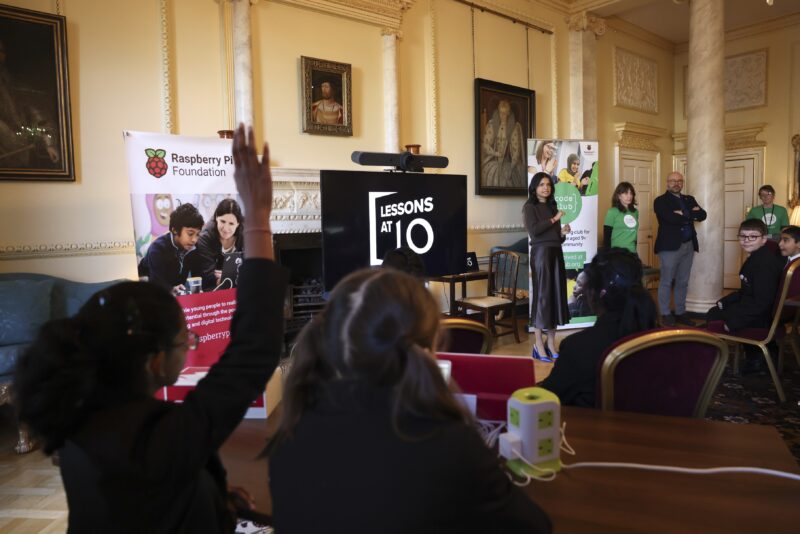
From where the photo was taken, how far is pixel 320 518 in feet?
2.50

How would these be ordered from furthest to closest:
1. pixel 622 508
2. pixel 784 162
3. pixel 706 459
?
1. pixel 784 162
2. pixel 706 459
3. pixel 622 508

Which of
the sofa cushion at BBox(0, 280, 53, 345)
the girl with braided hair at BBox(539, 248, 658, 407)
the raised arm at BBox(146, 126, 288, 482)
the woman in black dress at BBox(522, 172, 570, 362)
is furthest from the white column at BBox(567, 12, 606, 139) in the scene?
the raised arm at BBox(146, 126, 288, 482)

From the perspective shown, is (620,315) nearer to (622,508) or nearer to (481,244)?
(622,508)

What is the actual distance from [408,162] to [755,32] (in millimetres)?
7762

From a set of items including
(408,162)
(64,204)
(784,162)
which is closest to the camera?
(408,162)

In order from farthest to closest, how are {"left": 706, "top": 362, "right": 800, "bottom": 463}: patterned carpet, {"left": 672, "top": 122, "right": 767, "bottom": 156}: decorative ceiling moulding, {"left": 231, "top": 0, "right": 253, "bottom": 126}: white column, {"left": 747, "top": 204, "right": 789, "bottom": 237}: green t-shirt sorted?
1. {"left": 672, "top": 122, "right": 767, "bottom": 156}: decorative ceiling moulding
2. {"left": 747, "top": 204, "right": 789, "bottom": 237}: green t-shirt
3. {"left": 231, "top": 0, "right": 253, "bottom": 126}: white column
4. {"left": 706, "top": 362, "right": 800, "bottom": 463}: patterned carpet

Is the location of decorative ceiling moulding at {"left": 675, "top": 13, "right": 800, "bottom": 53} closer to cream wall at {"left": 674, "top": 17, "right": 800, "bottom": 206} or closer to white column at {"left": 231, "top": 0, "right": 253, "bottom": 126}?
cream wall at {"left": 674, "top": 17, "right": 800, "bottom": 206}

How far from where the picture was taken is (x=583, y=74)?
7.30 metres

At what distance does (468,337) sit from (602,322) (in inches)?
18.5

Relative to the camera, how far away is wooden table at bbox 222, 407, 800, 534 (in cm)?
92

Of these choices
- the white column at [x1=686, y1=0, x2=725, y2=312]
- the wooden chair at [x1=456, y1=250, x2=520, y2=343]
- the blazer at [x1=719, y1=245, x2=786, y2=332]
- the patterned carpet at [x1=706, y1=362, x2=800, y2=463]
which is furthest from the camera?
the white column at [x1=686, y1=0, x2=725, y2=312]

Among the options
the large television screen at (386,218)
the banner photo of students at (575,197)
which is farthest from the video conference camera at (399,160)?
the banner photo of students at (575,197)

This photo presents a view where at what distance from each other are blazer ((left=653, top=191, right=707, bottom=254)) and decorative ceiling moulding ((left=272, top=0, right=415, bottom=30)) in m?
3.46

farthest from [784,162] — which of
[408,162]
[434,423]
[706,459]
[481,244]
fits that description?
[434,423]
